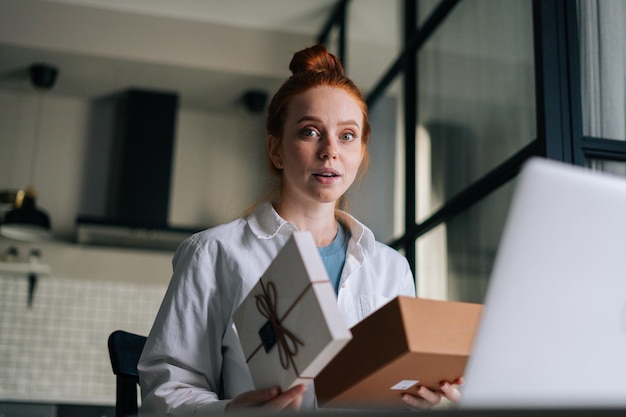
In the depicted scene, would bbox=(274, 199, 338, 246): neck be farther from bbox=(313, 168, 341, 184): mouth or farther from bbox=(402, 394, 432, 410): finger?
bbox=(402, 394, 432, 410): finger

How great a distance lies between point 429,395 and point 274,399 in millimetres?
261

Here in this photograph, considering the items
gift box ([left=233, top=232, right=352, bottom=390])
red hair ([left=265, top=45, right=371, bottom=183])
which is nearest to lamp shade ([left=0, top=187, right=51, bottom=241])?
red hair ([left=265, top=45, right=371, bottom=183])

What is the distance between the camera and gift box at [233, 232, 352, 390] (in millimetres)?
922

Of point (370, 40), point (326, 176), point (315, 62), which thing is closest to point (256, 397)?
point (326, 176)

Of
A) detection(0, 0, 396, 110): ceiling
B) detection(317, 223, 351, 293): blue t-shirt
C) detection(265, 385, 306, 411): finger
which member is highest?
detection(0, 0, 396, 110): ceiling

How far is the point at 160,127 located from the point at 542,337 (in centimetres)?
451

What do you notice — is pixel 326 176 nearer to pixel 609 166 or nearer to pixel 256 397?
pixel 256 397

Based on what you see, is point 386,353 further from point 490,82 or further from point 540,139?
point 490,82

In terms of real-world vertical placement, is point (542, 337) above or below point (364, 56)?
below

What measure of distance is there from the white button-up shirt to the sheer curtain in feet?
3.37

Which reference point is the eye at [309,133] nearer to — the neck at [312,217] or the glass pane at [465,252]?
the neck at [312,217]

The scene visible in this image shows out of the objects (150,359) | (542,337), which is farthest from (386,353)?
(150,359)

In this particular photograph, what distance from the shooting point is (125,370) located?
1.46 m

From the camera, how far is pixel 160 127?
16.7 feet
